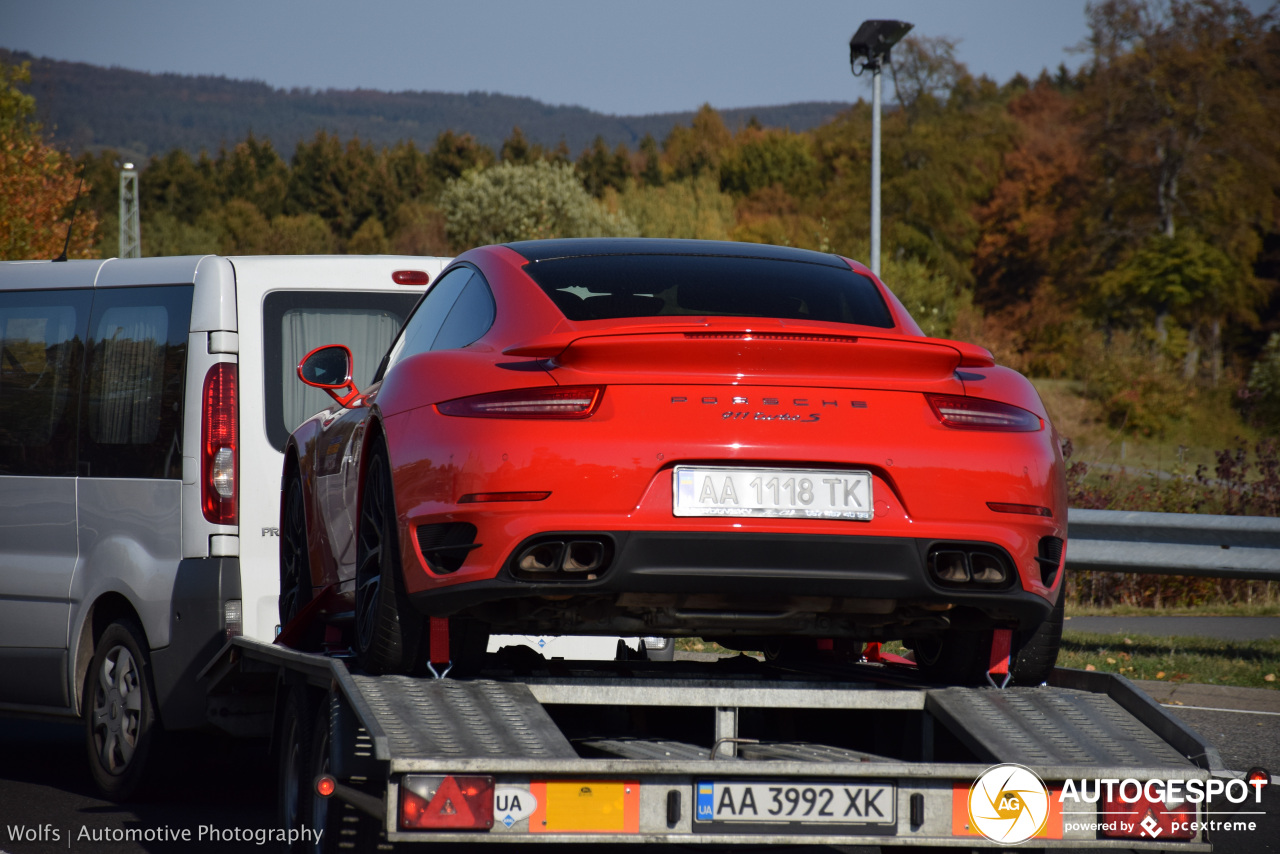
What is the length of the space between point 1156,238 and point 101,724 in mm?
56823

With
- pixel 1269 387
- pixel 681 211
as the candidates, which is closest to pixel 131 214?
pixel 681 211

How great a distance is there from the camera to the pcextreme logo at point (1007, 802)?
11.8 feet

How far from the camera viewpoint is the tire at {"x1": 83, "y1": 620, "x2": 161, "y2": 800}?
608 centimetres

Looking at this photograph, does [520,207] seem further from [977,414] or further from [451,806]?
[451,806]

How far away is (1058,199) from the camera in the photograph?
225 feet

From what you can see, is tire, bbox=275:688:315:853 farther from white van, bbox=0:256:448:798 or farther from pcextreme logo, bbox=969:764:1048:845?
pcextreme logo, bbox=969:764:1048:845

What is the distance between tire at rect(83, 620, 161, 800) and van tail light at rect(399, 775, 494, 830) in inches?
117

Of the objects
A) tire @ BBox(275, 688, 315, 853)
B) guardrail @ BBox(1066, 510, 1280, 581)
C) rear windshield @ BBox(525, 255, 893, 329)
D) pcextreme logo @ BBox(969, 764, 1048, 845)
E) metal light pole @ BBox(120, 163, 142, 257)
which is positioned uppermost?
metal light pole @ BBox(120, 163, 142, 257)

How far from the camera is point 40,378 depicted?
6980mm

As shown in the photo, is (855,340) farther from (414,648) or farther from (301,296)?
(301,296)

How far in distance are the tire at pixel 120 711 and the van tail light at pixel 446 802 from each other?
→ 2977 mm

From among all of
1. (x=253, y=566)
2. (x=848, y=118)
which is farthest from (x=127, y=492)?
(x=848, y=118)

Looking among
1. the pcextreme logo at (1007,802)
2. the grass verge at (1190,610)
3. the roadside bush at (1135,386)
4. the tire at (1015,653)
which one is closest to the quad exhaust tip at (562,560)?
the pcextreme logo at (1007,802)

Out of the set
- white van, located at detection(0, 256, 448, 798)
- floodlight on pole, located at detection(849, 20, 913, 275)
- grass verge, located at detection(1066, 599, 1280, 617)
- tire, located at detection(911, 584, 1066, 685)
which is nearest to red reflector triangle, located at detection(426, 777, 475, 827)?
tire, located at detection(911, 584, 1066, 685)
